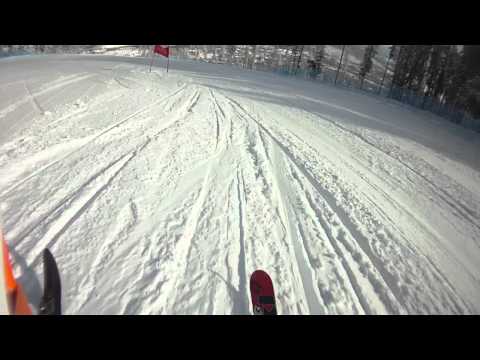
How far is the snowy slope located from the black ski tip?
106 millimetres

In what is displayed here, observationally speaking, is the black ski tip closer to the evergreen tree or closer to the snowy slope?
the snowy slope

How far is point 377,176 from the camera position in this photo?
18.3 ft

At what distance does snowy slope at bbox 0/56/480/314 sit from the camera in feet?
8.98

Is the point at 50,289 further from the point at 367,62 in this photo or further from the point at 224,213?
the point at 367,62

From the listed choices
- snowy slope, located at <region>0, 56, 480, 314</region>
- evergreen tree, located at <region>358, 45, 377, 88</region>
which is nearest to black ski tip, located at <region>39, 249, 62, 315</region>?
snowy slope, located at <region>0, 56, 480, 314</region>

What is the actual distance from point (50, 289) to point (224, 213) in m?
2.27

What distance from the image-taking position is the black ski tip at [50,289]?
7.37 feet

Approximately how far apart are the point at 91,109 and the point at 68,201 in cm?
465
